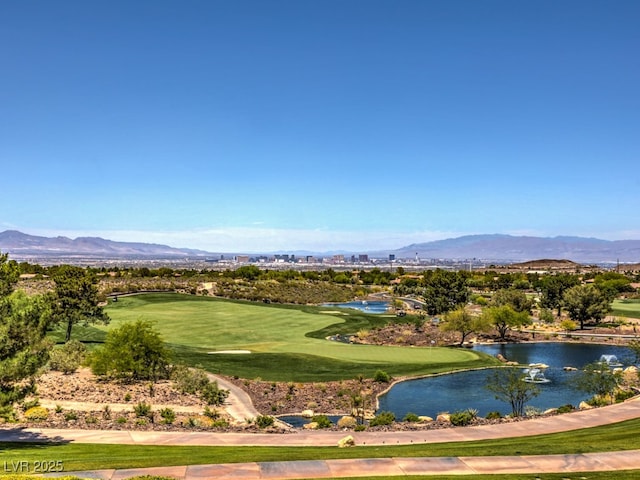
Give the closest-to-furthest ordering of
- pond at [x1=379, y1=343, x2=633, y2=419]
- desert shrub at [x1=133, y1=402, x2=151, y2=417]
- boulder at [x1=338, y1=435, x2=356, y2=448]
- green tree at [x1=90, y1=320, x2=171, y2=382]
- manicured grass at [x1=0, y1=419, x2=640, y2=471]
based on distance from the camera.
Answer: manicured grass at [x1=0, y1=419, x2=640, y2=471] < boulder at [x1=338, y1=435, x2=356, y2=448] < desert shrub at [x1=133, y1=402, x2=151, y2=417] < pond at [x1=379, y1=343, x2=633, y2=419] < green tree at [x1=90, y1=320, x2=171, y2=382]

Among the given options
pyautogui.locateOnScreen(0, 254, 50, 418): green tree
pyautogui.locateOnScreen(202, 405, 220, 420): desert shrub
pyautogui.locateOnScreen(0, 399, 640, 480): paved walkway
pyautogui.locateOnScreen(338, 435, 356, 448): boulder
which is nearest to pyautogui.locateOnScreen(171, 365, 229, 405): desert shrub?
pyautogui.locateOnScreen(202, 405, 220, 420): desert shrub

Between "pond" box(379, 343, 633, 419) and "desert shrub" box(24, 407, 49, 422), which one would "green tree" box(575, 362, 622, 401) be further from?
"desert shrub" box(24, 407, 49, 422)

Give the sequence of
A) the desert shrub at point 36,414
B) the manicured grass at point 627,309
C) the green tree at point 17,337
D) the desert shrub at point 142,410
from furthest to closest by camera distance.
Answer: the manicured grass at point 627,309
the desert shrub at point 142,410
the desert shrub at point 36,414
the green tree at point 17,337

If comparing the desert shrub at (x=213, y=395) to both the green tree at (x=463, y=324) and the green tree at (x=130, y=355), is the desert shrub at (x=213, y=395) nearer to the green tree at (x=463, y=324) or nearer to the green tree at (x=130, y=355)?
the green tree at (x=130, y=355)

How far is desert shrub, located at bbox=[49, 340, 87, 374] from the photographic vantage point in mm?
33469

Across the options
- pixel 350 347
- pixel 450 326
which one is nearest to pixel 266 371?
pixel 350 347

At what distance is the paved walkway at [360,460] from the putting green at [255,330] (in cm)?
1881

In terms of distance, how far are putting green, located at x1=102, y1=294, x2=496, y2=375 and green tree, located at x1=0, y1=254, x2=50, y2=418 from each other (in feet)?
69.6

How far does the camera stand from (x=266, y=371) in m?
37.8

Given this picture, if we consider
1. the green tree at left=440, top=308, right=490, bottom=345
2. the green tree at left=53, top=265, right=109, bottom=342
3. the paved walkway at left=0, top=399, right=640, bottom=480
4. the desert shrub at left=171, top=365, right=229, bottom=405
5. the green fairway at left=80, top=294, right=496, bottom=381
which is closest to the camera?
the paved walkway at left=0, top=399, right=640, bottom=480

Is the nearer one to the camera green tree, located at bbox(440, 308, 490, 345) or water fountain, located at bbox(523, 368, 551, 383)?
water fountain, located at bbox(523, 368, 551, 383)

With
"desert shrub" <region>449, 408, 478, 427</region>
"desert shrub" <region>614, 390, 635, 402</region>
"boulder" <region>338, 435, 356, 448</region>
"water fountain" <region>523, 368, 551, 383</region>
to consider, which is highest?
"boulder" <region>338, 435, 356, 448</region>

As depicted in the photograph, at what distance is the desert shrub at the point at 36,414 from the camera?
2257 centimetres

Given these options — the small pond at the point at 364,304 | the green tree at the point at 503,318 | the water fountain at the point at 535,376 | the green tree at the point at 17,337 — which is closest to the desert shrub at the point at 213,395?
the green tree at the point at 17,337
